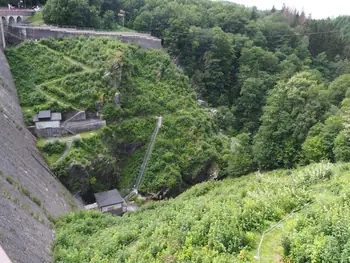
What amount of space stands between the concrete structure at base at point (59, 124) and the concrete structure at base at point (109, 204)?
724 centimetres

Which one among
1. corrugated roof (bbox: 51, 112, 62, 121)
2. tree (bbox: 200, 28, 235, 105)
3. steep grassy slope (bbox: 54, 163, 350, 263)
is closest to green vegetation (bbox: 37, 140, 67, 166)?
corrugated roof (bbox: 51, 112, 62, 121)

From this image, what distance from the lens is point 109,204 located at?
26375 millimetres

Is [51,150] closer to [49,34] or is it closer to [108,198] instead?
[108,198]

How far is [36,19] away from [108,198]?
29.6 meters

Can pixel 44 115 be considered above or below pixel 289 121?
below

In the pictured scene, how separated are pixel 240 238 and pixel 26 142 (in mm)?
20517

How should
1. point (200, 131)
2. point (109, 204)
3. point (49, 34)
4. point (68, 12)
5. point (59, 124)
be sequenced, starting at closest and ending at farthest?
point (109, 204) < point (59, 124) < point (200, 131) < point (49, 34) < point (68, 12)

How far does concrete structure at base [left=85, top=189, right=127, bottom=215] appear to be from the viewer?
26297mm

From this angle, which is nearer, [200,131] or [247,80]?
[200,131]

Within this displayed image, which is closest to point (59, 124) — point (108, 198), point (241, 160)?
point (108, 198)

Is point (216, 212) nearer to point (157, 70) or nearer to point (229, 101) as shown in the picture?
point (157, 70)

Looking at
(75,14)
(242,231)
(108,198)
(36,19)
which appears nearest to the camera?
(242,231)

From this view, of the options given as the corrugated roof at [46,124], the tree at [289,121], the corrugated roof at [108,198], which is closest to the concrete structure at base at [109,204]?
the corrugated roof at [108,198]

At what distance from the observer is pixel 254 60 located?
49562 millimetres
